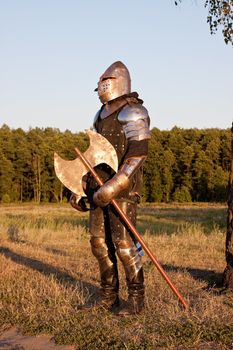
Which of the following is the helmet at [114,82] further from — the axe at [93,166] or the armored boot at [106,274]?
the armored boot at [106,274]

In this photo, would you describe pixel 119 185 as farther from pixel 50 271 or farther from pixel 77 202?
pixel 50 271

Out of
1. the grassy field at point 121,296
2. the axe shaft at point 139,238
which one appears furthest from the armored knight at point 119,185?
the grassy field at point 121,296

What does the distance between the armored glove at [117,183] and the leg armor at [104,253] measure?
414mm

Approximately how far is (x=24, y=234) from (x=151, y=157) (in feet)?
136

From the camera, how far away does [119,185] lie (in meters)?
5.53

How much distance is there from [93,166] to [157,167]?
1926 inches

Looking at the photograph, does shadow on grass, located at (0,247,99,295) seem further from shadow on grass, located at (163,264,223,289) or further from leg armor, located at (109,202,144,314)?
shadow on grass, located at (163,264,223,289)

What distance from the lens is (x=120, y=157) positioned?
592cm

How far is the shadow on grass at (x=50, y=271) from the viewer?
25.0ft

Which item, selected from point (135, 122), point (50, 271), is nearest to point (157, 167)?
point (50, 271)

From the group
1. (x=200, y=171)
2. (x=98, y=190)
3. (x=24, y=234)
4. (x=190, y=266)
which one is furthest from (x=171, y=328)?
(x=200, y=171)

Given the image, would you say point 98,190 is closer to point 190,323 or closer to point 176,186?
point 190,323

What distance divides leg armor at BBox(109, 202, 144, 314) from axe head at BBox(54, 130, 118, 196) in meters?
0.44

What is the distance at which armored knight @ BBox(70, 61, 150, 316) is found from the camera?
5.70m
